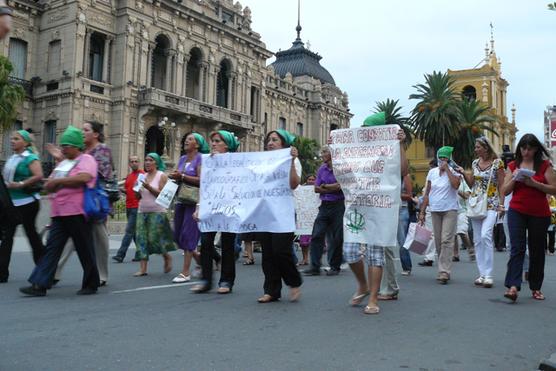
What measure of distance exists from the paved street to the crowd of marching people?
316mm

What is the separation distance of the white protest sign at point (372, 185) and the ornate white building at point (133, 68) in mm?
28403

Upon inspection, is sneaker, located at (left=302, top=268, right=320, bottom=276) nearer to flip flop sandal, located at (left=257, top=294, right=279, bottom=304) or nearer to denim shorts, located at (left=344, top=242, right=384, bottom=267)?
flip flop sandal, located at (left=257, top=294, right=279, bottom=304)

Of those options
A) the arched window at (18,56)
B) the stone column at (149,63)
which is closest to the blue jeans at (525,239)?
the stone column at (149,63)

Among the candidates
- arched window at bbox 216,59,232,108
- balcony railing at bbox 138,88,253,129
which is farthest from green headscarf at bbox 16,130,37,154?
arched window at bbox 216,59,232,108

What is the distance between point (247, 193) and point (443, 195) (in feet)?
10.3

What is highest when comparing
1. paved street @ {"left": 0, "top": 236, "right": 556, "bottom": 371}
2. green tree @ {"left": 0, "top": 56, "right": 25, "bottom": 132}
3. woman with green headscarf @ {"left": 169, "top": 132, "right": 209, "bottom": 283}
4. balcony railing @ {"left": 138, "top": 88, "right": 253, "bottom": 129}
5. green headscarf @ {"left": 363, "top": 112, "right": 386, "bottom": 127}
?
balcony railing @ {"left": 138, "top": 88, "right": 253, "bottom": 129}

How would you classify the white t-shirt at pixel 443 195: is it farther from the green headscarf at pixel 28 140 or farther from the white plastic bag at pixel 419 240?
the green headscarf at pixel 28 140

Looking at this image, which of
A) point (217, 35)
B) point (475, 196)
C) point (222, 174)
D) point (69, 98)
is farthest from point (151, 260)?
point (217, 35)

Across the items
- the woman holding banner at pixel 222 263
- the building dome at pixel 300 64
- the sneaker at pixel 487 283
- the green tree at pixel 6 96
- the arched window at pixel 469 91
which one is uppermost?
the building dome at pixel 300 64

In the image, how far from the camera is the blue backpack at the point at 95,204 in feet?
20.0

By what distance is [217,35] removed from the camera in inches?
1567

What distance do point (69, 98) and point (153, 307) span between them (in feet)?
94.7

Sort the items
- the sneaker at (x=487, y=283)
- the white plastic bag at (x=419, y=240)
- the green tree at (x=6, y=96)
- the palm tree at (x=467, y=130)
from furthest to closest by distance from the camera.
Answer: the palm tree at (x=467, y=130), the green tree at (x=6, y=96), the white plastic bag at (x=419, y=240), the sneaker at (x=487, y=283)

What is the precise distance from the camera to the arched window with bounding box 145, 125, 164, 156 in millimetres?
37062
